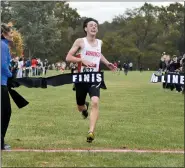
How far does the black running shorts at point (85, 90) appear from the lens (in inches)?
351

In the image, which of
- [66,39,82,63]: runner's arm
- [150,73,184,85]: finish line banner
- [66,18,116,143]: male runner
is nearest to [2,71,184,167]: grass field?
[66,18,116,143]: male runner

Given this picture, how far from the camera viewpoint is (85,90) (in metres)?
9.28

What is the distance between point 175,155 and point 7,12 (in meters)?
73.6

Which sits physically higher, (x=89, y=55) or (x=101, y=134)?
(x=89, y=55)

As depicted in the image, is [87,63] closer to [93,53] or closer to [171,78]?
[93,53]

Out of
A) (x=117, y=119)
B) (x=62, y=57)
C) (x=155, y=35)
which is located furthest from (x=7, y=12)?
(x=117, y=119)

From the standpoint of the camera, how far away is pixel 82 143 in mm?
8531

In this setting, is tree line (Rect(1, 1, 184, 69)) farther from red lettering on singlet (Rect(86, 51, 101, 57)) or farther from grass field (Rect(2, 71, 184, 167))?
red lettering on singlet (Rect(86, 51, 101, 57))

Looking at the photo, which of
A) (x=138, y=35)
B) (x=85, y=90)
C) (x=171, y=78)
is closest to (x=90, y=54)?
(x=85, y=90)

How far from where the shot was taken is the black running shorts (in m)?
8.92

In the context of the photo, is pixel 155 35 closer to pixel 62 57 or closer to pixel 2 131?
pixel 62 57

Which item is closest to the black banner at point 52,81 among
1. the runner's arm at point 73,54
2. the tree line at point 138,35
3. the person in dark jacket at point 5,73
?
the runner's arm at point 73,54

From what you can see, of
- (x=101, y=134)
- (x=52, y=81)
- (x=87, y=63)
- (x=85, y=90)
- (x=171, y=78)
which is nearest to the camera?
(x=171, y=78)

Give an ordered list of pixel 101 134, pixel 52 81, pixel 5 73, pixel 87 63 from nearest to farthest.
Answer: pixel 5 73, pixel 87 63, pixel 52 81, pixel 101 134
